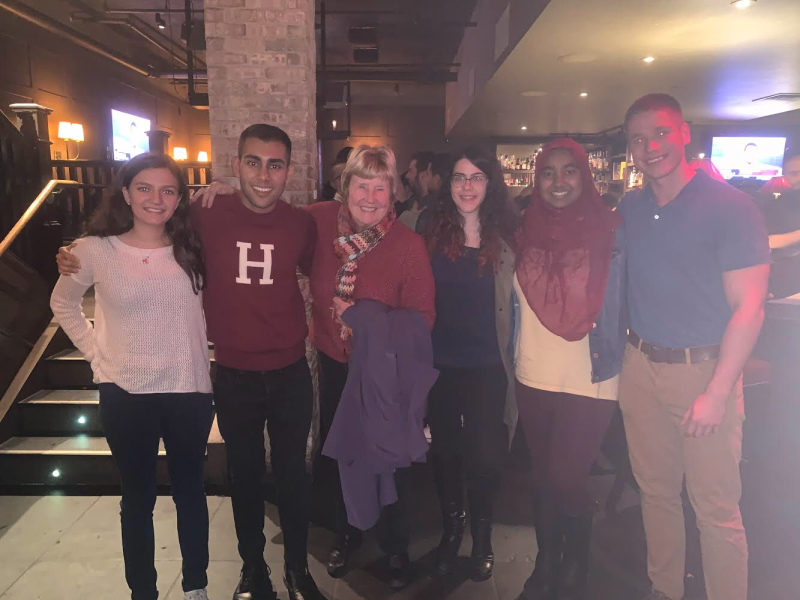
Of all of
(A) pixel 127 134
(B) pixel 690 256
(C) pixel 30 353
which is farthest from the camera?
(A) pixel 127 134

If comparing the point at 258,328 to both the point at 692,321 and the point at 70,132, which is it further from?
the point at 70,132

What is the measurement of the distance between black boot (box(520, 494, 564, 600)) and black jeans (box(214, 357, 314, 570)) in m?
0.90

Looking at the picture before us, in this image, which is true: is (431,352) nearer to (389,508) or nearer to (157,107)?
(389,508)

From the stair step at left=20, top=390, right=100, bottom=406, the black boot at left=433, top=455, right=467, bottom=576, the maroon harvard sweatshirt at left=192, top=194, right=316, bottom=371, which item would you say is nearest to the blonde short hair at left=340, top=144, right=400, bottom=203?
the maroon harvard sweatshirt at left=192, top=194, right=316, bottom=371

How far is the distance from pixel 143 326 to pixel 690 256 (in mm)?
1762

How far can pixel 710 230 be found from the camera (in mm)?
1645

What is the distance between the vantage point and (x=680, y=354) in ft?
5.73

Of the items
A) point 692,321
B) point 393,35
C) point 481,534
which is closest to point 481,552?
point 481,534

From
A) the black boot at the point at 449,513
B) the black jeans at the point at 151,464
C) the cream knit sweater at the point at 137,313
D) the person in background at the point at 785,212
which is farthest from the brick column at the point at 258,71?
the person in background at the point at 785,212

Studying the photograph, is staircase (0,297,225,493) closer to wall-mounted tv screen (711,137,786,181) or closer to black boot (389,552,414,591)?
black boot (389,552,414,591)

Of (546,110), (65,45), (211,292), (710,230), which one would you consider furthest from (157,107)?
(710,230)

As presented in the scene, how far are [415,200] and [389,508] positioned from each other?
2.76 metres

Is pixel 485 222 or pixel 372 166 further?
pixel 485 222

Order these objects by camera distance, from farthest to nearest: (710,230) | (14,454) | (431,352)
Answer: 1. (14,454)
2. (431,352)
3. (710,230)
